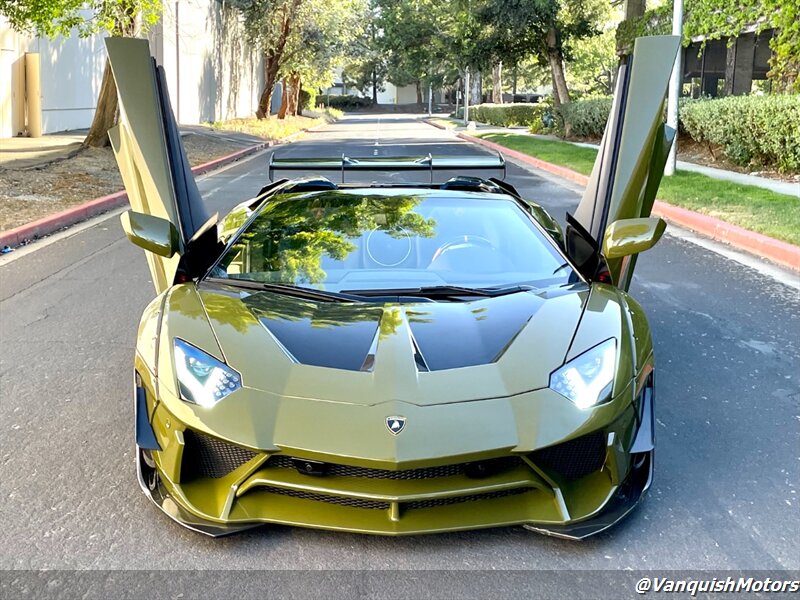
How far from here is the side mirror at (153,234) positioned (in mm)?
4035

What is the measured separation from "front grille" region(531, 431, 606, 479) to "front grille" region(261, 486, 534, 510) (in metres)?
0.13

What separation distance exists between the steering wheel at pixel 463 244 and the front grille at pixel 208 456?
1.63 m

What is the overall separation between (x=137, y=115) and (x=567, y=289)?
2.45 meters

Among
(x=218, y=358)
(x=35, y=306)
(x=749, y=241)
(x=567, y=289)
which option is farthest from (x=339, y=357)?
(x=749, y=241)

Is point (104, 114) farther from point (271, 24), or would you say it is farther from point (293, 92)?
point (293, 92)

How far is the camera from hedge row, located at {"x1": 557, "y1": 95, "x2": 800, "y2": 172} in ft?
51.8

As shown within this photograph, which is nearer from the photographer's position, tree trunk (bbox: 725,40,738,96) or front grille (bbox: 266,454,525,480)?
front grille (bbox: 266,454,525,480)

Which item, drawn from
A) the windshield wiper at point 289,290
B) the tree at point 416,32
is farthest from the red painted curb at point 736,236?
the tree at point 416,32

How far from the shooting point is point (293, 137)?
3706cm

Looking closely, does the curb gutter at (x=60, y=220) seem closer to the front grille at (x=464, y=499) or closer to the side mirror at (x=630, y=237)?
the side mirror at (x=630, y=237)

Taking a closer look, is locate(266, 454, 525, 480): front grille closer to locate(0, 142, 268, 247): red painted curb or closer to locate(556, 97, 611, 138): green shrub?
locate(0, 142, 268, 247): red painted curb

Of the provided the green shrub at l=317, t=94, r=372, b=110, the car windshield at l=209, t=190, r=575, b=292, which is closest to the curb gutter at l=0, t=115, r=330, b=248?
the car windshield at l=209, t=190, r=575, b=292

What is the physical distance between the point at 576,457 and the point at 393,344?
0.79 meters

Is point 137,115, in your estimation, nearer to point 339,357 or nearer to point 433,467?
point 339,357
